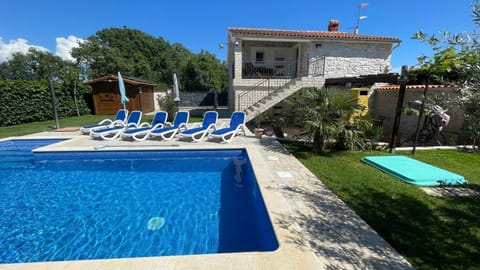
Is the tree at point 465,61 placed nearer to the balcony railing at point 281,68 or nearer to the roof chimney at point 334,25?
the balcony railing at point 281,68

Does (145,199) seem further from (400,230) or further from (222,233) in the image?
(400,230)

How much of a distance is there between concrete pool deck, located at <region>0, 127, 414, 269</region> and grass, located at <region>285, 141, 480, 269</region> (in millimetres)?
248

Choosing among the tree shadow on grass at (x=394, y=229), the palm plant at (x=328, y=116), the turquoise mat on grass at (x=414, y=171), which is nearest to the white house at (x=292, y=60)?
the palm plant at (x=328, y=116)

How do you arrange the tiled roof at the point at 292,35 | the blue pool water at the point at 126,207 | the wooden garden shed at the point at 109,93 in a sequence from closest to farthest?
the blue pool water at the point at 126,207
the tiled roof at the point at 292,35
the wooden garden shed at the point at 109,93

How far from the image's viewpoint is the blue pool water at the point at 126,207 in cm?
335

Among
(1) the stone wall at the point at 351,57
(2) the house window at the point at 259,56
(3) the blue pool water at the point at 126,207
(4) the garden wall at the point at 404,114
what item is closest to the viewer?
(3) the blue pool water at the point at 126,207

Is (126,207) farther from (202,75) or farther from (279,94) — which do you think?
(202,75)

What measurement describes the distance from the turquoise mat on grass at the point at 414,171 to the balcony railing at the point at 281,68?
915 centimetres

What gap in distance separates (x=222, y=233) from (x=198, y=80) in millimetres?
33007

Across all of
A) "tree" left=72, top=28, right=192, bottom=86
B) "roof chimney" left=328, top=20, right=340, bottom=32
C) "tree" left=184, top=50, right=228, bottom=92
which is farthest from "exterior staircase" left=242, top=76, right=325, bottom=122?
"tree" left=72, top=28, right=192, bottom=86

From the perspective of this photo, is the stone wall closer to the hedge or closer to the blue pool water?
the blue pool water

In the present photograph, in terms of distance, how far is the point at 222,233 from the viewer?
3676mm

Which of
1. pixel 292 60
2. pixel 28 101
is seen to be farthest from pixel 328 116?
pixel 28 101

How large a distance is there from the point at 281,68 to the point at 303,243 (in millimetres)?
14517
